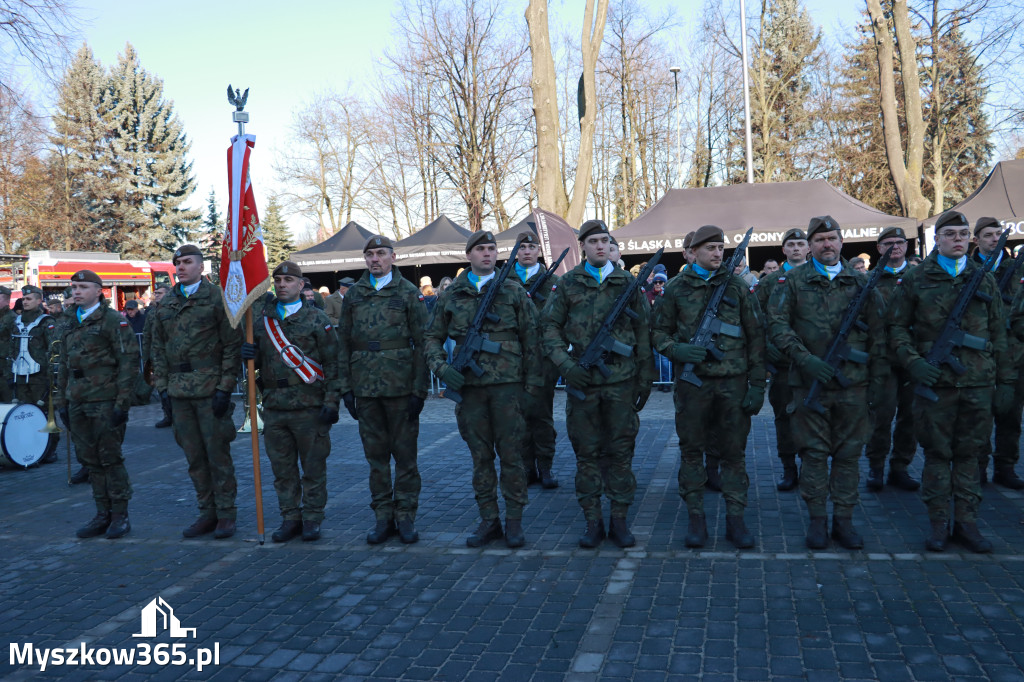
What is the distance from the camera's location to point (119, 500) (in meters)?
6.62

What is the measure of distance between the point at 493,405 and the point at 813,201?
15371mm

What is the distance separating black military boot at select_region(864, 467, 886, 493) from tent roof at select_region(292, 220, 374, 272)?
49.9ft

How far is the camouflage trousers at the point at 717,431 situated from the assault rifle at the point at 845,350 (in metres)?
0.47

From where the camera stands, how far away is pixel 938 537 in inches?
205

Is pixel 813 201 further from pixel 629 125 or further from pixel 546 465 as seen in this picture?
pixel 629 125

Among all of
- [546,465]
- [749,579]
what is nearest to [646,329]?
[749,579]

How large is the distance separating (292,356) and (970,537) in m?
4.89

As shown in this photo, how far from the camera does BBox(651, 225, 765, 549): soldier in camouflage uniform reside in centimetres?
543

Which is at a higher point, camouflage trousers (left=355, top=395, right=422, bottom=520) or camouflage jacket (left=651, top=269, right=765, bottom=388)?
camouflage jacket (left=651, top=269, right=765, bottom=388)

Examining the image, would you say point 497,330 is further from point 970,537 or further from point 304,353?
point 970,537

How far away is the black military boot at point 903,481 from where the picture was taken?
6.78 meters

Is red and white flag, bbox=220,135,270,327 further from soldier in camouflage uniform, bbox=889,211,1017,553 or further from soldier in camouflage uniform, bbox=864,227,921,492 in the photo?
soldier in camouflage uniform, bbox=864,227,921,492

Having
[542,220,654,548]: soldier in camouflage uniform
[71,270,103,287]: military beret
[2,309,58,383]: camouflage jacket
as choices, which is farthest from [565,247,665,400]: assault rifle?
[2,309,58,383]: camouflage jacket

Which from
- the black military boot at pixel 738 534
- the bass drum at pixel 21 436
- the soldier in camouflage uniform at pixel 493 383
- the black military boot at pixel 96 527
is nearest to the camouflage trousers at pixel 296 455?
the soldier in camouflage uniform at pixel 493 383
